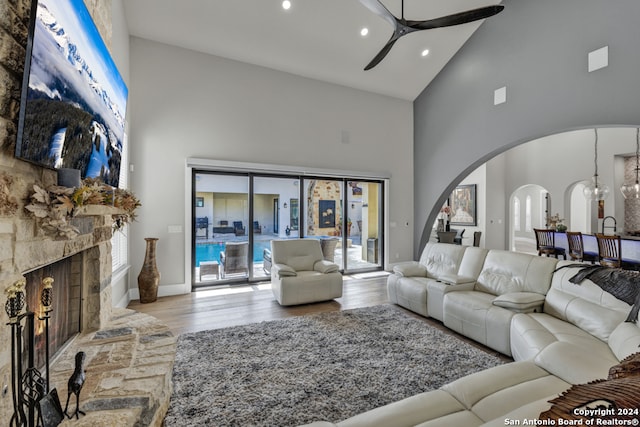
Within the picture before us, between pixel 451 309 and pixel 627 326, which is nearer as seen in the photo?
pixel 627 326

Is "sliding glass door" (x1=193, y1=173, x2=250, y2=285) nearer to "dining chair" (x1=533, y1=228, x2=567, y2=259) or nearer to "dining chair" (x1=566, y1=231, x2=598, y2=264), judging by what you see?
"dining chair" (x1=566, y1=231, x2=598, y2=264)

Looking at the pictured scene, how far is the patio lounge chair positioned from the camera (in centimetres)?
550

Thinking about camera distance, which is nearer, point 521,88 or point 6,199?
point 6,199

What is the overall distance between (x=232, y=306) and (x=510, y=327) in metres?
3.62

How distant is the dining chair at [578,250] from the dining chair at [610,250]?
0.90 ft

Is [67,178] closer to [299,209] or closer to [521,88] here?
[299,209]

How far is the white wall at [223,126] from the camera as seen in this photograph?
4.80 meters

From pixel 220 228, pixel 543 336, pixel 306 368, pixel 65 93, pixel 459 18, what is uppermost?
pixel 459 18

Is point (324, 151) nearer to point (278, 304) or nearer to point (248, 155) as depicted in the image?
point (248, 155)

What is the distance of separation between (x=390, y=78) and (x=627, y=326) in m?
5.86

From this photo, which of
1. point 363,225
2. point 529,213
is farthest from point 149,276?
point 529,213

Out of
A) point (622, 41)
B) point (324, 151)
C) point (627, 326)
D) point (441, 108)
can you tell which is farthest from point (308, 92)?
point (627, 326)

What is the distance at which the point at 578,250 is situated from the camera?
240 inches

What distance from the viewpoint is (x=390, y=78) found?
6.41 m
